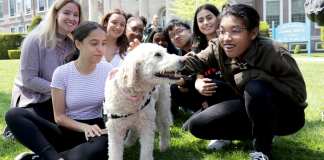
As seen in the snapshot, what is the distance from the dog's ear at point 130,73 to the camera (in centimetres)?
329

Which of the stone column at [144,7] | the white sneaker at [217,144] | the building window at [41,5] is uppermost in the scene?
the building window at [41,5]

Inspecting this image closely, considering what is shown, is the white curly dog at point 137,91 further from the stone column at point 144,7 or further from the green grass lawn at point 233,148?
the stone column at point 144,7

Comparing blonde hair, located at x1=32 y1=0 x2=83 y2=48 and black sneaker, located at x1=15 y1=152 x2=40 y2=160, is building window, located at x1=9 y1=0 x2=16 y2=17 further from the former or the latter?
black sneaker, located at x1=15 y1=152 x2=40 y2=160

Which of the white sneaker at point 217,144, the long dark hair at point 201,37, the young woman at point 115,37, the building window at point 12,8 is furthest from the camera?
the building window at point 12,8

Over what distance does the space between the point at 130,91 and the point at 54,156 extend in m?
0.80

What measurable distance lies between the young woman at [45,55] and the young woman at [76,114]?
0.46 m

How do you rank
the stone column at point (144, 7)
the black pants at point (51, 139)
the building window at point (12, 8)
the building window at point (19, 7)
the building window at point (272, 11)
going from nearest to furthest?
the black pants at point (51, 139), the building window at point (272, 11), the stone column at point (144, 7), the building window at point (19, 7), the building window at point (12, 8)

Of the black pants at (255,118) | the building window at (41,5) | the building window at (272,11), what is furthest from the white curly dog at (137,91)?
the building window at (41,5)

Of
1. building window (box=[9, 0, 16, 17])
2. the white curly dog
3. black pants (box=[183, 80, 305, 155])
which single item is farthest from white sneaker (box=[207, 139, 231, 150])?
building window (box=[9, 0, 16, 17])

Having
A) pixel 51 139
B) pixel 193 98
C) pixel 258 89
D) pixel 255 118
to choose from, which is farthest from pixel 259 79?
pixel 193 98

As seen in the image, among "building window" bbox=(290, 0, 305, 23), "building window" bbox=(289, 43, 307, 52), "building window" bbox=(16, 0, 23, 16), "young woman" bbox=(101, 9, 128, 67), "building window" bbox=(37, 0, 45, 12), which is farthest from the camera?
"building window" bbox=(16, 0, 23, 16)

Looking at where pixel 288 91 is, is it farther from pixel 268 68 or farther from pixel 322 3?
pixel 322 3

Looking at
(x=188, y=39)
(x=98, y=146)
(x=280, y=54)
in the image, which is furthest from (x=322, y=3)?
(x=98, y=146)

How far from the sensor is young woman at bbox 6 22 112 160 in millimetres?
3512
